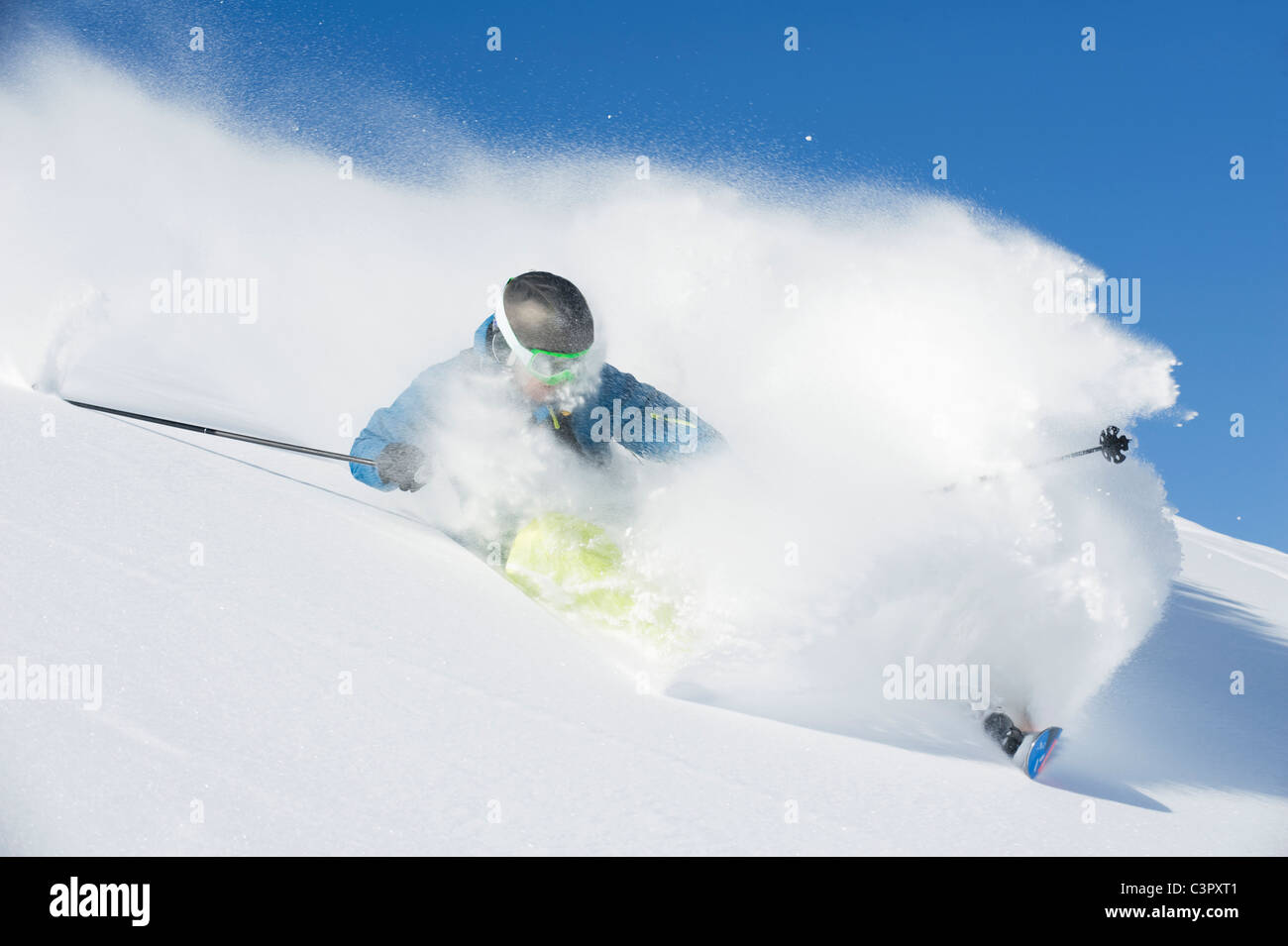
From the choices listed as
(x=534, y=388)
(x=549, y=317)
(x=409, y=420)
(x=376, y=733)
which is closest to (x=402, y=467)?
(x=409, y=420)

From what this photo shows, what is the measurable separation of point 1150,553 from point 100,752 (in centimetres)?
453

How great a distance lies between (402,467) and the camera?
13.2 ft

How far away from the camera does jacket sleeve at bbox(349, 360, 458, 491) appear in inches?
171

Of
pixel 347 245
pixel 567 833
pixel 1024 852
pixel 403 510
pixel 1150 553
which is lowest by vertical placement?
pixel 1024 852

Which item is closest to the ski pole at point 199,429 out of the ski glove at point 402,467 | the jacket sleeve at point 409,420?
the ski glove at point 402,467

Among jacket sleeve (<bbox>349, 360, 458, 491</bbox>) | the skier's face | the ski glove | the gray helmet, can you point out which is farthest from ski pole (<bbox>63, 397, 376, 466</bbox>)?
the gray helmet

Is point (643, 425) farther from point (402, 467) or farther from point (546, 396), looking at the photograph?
point (402, 467)

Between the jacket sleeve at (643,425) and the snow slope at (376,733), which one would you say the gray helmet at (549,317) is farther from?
the snow slope at (376,733)

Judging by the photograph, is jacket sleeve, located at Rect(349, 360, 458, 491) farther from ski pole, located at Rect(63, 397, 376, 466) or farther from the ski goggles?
the ski goggles

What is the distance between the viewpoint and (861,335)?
20.7 feet

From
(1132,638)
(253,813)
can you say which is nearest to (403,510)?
(253,813)

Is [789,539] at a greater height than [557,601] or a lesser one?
greater

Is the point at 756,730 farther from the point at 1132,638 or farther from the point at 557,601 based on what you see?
the point at 1132,638

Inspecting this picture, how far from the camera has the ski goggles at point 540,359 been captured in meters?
3.89
